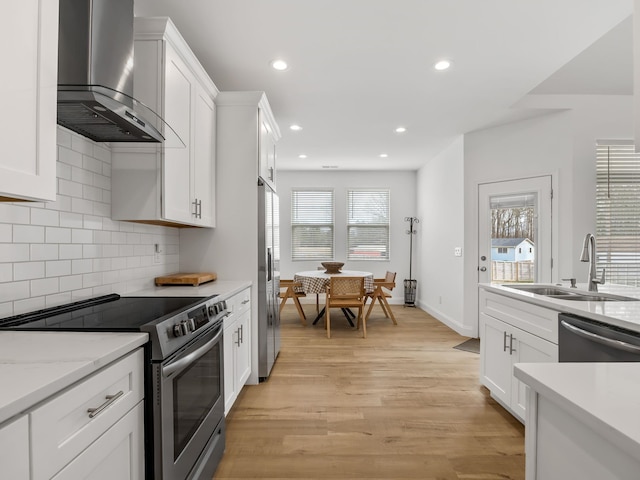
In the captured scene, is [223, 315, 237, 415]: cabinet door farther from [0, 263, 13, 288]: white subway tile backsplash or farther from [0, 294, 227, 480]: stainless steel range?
[0, 263, 13, 288]: white subway tile backsplash

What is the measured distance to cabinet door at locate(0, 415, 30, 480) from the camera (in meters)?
0.66

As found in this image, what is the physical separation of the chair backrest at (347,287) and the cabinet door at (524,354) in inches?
93.8

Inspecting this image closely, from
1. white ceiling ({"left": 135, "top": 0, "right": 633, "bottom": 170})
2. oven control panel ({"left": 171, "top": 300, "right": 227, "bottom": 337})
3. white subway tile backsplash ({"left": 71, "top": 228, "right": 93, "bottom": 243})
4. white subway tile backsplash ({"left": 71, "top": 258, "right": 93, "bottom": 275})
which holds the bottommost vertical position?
oven control panel ({"left": 171, "top": 300, "right": 227, "bottom": 337})

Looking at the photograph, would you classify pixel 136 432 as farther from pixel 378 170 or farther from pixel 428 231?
pixel 378 170

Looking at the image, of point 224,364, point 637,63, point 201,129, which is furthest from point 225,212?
point 637,63

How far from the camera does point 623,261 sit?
3.69m

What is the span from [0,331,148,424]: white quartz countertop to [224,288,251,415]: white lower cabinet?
1.05 m

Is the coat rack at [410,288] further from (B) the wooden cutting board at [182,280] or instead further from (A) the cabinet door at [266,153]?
(B) the wooden cutting board at [182,280]

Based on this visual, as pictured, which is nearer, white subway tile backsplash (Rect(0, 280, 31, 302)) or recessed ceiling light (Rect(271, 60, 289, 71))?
white subway tile backsplash (Rect(0, 280, 31, 302))

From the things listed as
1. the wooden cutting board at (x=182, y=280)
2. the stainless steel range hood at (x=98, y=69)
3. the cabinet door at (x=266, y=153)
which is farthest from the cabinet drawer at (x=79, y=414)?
the cabinet door at (x=266, y=153)

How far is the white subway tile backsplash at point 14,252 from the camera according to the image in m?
1.36

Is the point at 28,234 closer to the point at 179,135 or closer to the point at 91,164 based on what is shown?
the point at 91,164

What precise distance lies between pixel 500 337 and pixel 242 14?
9.07 feet

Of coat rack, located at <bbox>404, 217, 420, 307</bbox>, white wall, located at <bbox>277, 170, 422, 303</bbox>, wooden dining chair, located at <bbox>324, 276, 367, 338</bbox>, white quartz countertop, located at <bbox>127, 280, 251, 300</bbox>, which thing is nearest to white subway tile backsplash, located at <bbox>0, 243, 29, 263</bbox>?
white quartz countertop, located at <bbox>127, 280, 251, 300</bbox>
